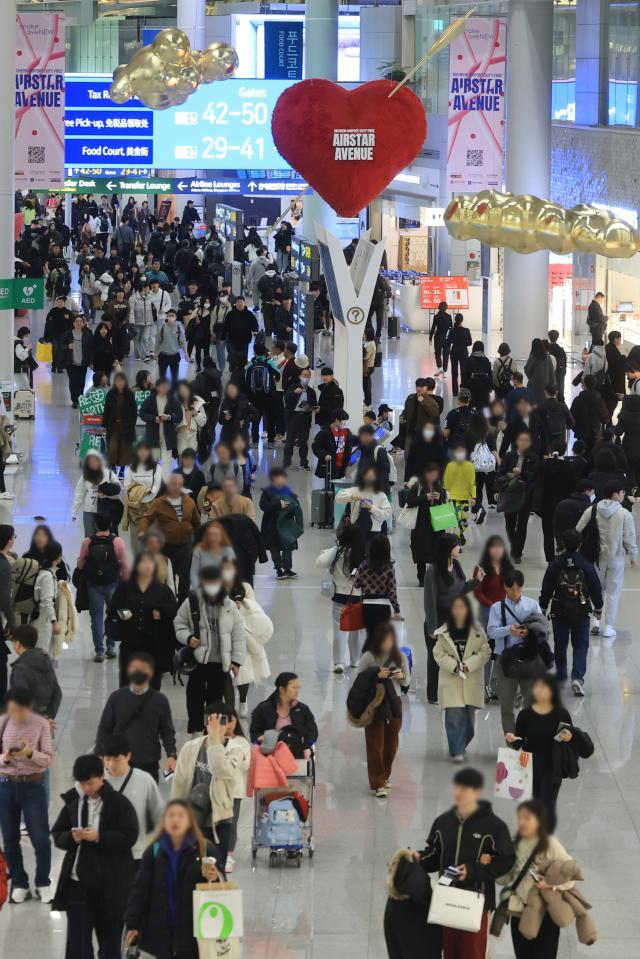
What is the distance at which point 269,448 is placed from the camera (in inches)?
863

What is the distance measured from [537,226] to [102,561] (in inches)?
259

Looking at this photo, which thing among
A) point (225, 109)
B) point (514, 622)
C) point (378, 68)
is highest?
point (378, 68)

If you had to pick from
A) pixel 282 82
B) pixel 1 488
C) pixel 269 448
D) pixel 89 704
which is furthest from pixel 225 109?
pixel 89 704

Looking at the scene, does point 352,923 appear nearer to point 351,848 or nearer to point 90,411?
point 351,848

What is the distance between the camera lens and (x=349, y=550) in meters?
12.1

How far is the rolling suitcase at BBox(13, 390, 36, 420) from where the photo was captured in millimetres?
23953

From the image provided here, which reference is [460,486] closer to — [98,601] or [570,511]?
[570,511]

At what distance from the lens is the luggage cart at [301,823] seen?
945 centimetres

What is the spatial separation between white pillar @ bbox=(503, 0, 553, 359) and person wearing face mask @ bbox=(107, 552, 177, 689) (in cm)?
1671

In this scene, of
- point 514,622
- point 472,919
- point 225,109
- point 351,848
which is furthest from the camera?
point 225,109

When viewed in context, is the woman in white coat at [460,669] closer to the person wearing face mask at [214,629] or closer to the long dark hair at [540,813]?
the person wearing face mask at [214,629]

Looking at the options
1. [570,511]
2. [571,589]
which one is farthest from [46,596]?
[570,511]

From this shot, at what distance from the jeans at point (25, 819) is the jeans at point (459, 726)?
2.83m

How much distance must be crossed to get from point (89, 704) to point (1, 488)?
22.7 feet
